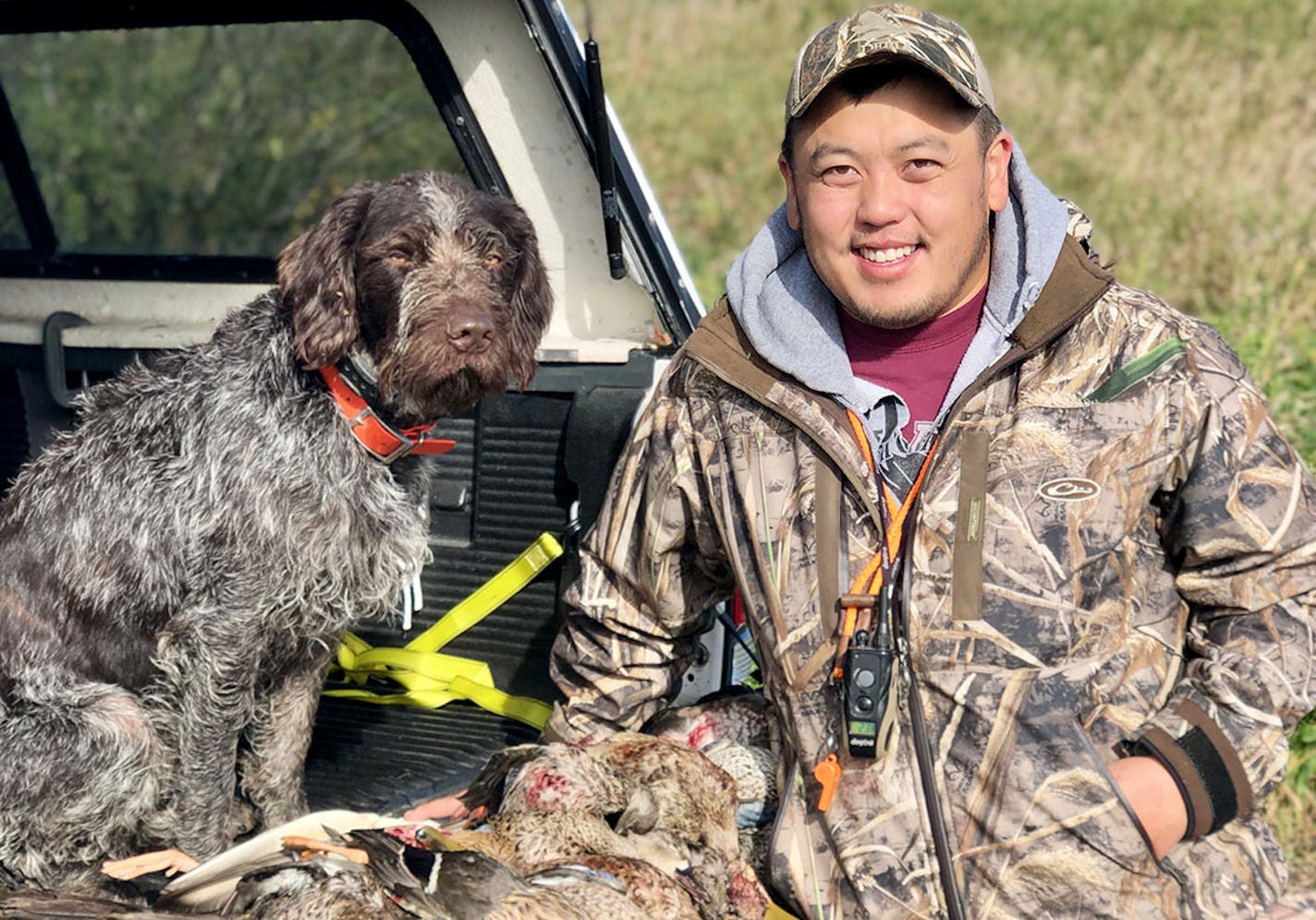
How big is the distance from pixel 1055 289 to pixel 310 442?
1.84 metres

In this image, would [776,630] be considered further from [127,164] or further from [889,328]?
[127,164]

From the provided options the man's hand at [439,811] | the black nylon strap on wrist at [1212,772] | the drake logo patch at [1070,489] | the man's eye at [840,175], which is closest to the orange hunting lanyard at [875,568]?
the drake logo patch at [1070,489]

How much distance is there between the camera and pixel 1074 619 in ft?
9.70

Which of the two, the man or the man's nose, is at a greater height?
the man's nose

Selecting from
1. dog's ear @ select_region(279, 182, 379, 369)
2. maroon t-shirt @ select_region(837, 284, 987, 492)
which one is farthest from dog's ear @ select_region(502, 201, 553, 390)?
maroon t-shirt @ select_region(837, 284, 987, 492)

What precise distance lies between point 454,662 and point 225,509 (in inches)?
31.3

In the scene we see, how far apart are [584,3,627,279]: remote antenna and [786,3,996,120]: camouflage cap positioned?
2.34 ft

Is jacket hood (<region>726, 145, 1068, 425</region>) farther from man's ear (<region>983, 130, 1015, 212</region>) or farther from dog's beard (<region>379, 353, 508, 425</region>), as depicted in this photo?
dog's beard (<region>379, 353, 508, 425</region>)

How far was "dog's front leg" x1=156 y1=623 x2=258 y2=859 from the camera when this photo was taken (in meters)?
3.80

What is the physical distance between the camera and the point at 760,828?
3406mm

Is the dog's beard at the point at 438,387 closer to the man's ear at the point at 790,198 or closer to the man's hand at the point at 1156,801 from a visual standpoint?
the man's ear at the point at 790,198

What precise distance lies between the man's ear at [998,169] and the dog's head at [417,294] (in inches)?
47.6

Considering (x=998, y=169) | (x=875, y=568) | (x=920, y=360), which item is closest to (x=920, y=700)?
(x=875, y=568)

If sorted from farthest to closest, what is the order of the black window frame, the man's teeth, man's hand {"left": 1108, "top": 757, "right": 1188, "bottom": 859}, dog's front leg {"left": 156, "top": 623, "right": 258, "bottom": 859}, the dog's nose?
the black window frame → dog's front leg {"left": 156, "top": 623, "right": 258, "bottom": 859} → the dog's nose → the man's teeth → man's hand {"left": 1108, "top": 757, "right": 1188, "bottom": 859}
